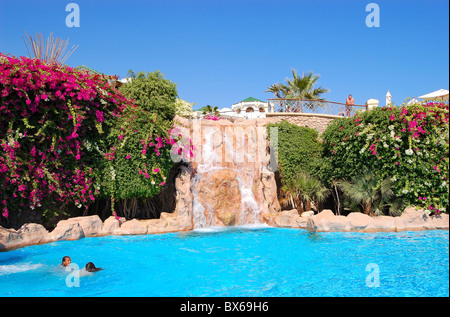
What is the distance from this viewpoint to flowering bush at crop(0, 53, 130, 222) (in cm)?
1087

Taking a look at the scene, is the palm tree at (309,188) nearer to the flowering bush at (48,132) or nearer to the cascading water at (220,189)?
the cascading water at (220,189)

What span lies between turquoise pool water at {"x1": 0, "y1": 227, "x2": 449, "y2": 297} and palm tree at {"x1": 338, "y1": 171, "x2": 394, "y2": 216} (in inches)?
72.5

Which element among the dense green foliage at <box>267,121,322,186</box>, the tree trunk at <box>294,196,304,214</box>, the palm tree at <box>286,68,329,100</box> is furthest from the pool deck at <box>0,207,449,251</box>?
the palm tree at <box>286,68,329,100</box>

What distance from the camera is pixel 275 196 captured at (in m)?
14.9

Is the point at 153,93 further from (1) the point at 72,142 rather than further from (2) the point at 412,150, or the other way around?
(2) the point at 412,150

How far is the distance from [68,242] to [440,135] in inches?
497

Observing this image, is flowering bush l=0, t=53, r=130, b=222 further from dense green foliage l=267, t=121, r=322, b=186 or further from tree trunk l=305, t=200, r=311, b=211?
tree trunk l=305, t=200, r=311, b=211

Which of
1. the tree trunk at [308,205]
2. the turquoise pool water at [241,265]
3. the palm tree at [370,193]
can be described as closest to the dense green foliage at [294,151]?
the tree trunk at [308,205]

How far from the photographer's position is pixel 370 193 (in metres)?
13.6

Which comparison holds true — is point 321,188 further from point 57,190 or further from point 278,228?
point 57,190

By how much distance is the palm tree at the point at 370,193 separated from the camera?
43.6 ft

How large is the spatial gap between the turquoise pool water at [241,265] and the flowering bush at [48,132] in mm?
1884
